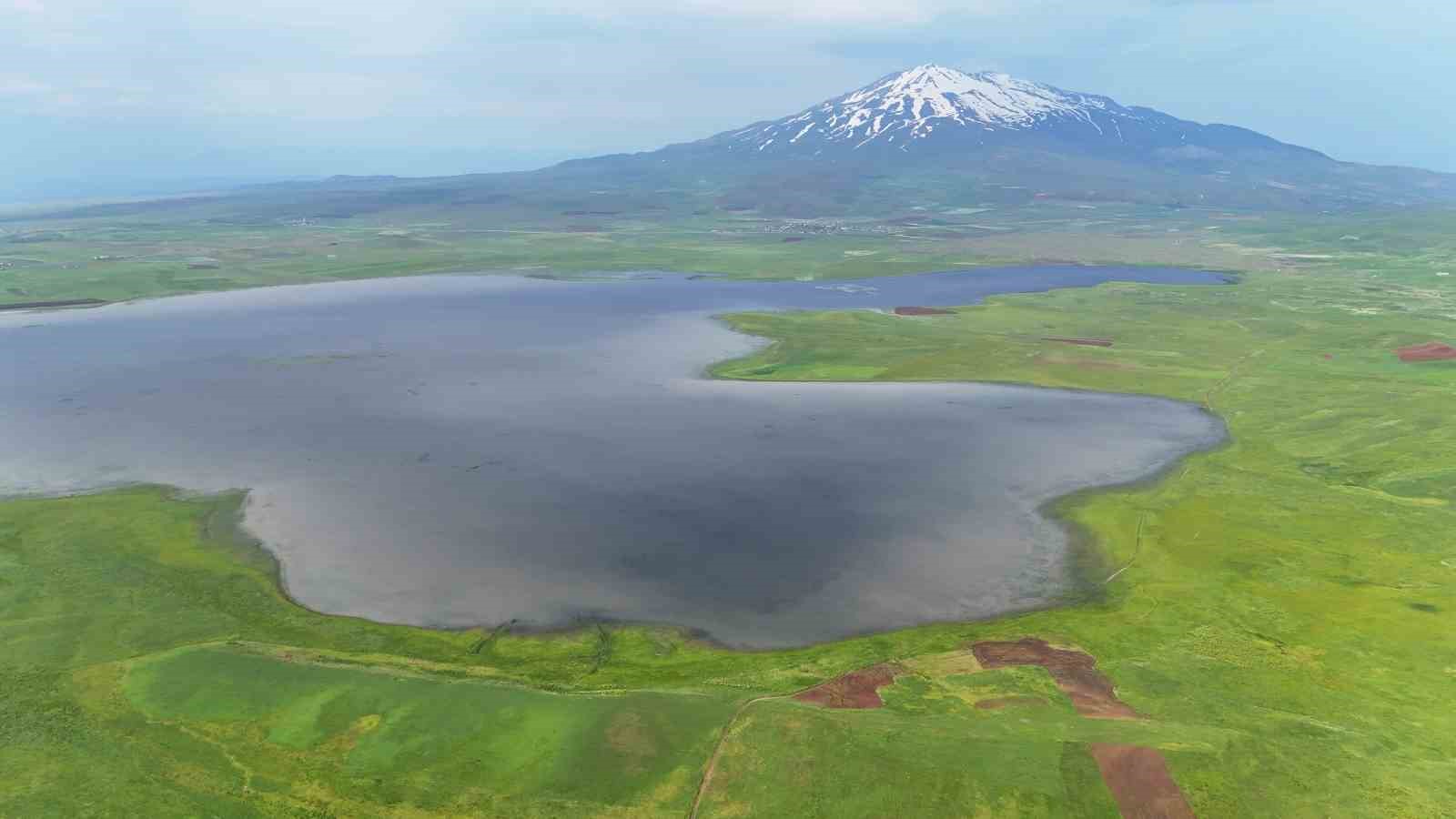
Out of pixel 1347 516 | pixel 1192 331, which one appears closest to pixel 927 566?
pixel 1347 516

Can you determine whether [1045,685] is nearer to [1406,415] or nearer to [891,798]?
[891,798]

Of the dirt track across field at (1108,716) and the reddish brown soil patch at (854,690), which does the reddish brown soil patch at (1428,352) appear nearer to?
the dirt track across field at (1108,716)

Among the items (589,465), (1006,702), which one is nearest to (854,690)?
(1006,702)

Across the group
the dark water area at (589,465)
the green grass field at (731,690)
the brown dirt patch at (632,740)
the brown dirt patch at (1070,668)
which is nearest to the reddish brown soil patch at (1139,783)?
the green grass field at (731,690)

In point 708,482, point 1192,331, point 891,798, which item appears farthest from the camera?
point 1192,331

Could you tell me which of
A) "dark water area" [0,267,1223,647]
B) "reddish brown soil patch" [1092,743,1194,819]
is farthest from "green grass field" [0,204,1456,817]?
"dark water area" [0,267,1223,647]

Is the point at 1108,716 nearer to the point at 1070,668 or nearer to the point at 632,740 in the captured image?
the point at 1070,668

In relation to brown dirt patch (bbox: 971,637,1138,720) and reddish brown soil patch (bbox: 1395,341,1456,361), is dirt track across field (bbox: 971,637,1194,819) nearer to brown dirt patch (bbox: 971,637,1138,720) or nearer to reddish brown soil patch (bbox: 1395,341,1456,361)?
brown dirt patch (bbox: 971,637,1138,720)
